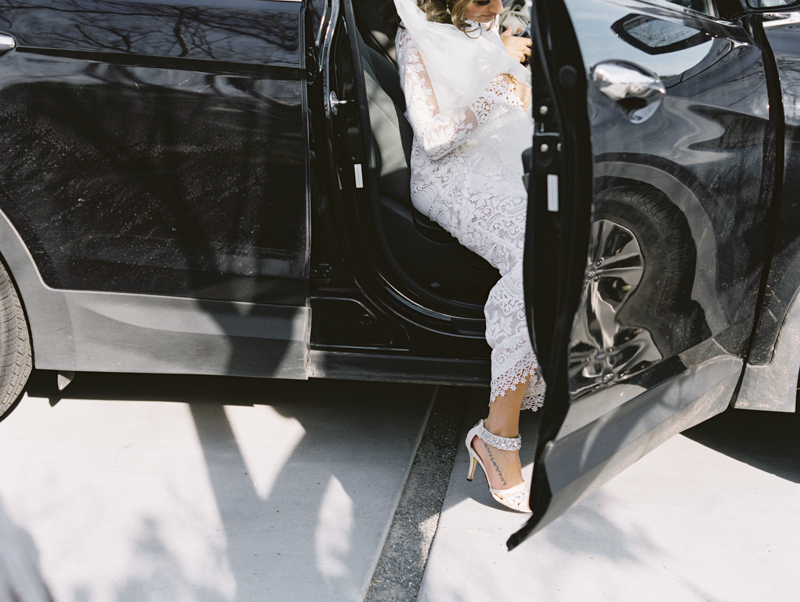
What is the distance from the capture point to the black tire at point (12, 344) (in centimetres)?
192

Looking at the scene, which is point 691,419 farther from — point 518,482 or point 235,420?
point 235,420

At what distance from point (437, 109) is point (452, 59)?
0.43 feet

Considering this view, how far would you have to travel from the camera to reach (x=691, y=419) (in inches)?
65.9

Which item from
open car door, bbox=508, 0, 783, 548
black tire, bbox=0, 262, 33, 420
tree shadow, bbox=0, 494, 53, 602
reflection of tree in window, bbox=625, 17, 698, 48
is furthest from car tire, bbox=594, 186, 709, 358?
black tire, bbox=0, 262, 33, 420

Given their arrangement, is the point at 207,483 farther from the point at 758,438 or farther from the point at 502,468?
the point at 758,438

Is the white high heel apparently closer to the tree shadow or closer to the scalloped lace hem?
the scalloped lace hem

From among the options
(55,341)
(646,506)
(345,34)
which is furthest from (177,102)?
(646,506)

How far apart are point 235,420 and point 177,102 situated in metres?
1.03

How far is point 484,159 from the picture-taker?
1.90m

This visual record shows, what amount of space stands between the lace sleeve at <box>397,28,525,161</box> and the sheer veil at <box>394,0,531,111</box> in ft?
0.07

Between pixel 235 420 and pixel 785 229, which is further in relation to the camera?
pixel 235 420

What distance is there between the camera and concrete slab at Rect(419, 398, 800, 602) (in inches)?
62.9

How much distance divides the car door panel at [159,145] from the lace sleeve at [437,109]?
0.98ft

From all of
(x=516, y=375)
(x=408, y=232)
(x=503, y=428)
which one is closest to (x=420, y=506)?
(x=503, y=428)
